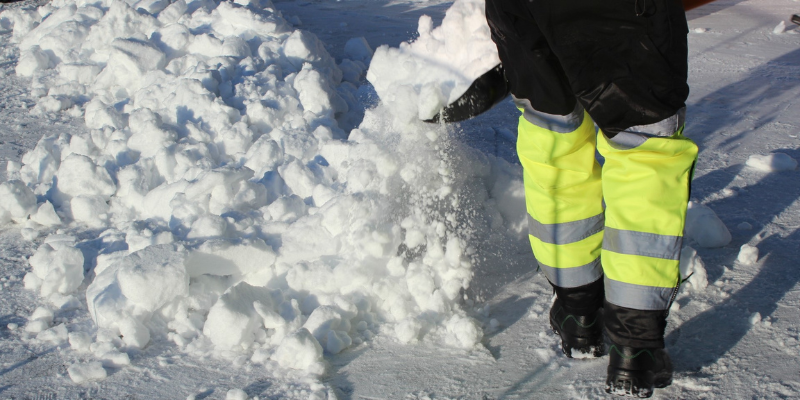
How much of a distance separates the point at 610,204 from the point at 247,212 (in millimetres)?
1418

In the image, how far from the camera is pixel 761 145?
120 inches

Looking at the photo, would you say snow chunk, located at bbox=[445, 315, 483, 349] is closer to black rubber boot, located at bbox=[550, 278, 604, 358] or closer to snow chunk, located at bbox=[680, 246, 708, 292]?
black rubber boot, located at bbox=[550, 278, 604, 358]

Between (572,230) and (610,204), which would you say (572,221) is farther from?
(610,204)

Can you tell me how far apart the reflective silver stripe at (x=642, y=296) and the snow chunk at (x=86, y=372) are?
1378 mm

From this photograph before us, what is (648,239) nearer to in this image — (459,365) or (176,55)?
(459,365)

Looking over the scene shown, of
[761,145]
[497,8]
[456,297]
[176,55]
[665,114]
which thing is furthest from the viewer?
[176,55]

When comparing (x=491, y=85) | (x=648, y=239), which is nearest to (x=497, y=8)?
(x=491, y=85)

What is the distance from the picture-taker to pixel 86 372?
5.72ft

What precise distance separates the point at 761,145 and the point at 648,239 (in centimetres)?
198

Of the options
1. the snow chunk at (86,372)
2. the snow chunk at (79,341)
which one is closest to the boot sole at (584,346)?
the snow chunk at (86,372)

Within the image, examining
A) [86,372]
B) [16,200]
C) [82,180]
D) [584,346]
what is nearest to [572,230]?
[584,346]

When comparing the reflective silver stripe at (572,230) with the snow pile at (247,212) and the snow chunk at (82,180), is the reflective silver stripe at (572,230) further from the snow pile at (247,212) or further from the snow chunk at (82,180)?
the snow chunk at (82,180)

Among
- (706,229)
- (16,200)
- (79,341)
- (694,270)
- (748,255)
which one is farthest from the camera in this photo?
(16,200)

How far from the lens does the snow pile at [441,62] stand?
1.84 m
